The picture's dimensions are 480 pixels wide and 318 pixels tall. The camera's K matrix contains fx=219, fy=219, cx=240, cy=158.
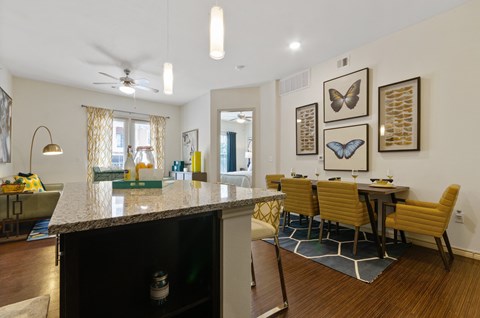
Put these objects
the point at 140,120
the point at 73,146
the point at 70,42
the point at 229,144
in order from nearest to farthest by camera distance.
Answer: the point at 70,42, the point at 73,146, the point at 140,120, the point at 229,144

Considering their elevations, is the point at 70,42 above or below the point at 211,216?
above

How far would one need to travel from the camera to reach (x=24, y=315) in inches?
48.0

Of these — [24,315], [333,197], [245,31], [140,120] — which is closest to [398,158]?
[333,197]

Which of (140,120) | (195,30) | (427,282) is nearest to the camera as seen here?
(427,282)

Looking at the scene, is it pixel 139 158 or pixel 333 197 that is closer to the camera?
pixel 139 158

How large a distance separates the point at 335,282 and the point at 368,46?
11.0 ft

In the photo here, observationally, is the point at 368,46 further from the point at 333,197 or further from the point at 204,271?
the point at 204,271

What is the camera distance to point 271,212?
5.72 ft

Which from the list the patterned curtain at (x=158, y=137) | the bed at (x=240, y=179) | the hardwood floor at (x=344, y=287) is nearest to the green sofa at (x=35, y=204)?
the hardwood floor at (x=344, y=287)

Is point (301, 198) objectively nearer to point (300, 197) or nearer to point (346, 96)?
point (300, 197)

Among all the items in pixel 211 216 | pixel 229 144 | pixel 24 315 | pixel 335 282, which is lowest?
pixel 335 282

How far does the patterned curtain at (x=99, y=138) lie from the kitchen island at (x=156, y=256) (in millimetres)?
5241

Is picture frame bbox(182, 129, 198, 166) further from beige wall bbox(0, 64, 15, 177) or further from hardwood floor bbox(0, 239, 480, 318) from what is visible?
hardwood floor bbox(0, 239, 480, 318)

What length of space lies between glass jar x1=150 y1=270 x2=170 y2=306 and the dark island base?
3 cm
